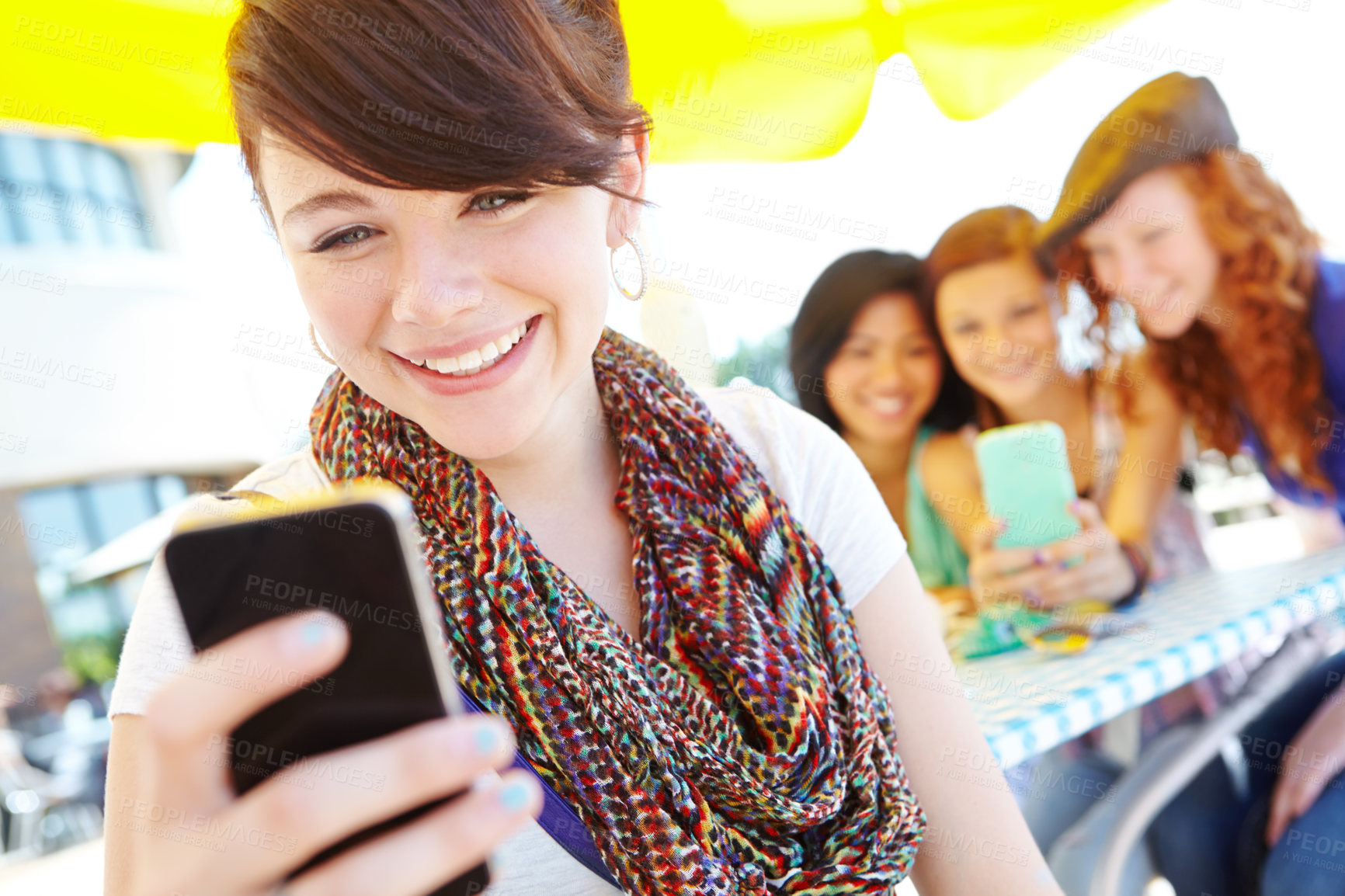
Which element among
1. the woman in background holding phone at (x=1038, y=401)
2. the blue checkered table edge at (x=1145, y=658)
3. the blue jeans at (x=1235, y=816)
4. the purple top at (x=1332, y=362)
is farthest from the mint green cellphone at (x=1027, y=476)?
the purple top at (x=1332, y=362)

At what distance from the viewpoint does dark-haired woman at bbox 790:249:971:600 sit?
89.1 inches

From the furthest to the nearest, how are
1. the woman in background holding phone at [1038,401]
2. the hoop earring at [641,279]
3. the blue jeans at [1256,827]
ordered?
the woman in background holding phone at [1038,401] < the blue jeans at [1256,827] < the hoop earring at [641,279]

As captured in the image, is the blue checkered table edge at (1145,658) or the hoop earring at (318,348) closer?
the hoop earring at (318,348)

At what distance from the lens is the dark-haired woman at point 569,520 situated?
32.3 inches

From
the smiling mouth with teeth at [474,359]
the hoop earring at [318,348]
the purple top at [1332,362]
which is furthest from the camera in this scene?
the purple top at [1332,362]

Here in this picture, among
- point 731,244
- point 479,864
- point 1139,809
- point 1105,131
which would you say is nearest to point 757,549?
point 479,864

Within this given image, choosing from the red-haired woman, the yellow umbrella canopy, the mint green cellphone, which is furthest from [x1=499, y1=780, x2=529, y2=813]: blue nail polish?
the red-haired woman

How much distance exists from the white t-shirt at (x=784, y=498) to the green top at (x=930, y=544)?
3.66 feet

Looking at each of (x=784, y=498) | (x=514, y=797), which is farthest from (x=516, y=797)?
(x=784, y=498)

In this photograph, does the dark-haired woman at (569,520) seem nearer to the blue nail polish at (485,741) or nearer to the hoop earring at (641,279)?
the hoop earring at (641,279)

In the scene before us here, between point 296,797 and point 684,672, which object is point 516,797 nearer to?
point 296,797

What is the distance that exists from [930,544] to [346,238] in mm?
1870

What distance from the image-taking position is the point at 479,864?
48 cm

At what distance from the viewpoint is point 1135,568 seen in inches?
83.1
